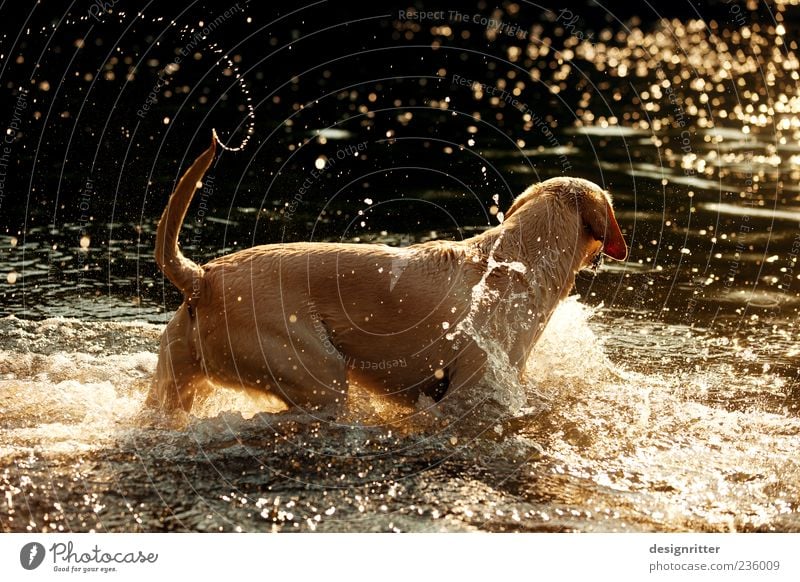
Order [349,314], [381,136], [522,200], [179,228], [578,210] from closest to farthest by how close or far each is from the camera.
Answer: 1. [179,228]
2. [349,314]
3. [578,210]
4. [522,200]
5. [381,136]

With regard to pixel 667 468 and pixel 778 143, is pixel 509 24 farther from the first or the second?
pixel 667 468

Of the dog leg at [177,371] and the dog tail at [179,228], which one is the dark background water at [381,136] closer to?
the dog leg at [177,371]

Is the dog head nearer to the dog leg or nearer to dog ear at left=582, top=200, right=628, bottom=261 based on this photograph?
dog ear at left=582, top=200, right=628, bottom=261

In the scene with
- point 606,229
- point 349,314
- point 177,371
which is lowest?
point 177,371

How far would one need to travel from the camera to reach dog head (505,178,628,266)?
643 centimetres

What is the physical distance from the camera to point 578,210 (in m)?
6.48

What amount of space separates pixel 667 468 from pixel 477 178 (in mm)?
8083

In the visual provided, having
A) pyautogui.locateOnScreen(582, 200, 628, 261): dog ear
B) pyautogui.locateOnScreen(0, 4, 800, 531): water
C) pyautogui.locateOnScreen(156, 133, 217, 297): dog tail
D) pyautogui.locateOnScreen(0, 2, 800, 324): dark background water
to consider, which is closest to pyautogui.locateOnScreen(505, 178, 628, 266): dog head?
pyautogui.locateOnScreen(582, 200, 628, 261): dog ear

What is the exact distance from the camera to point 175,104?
1609cm

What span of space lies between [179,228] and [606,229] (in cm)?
285

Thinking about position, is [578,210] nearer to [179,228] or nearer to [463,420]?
[463,420]

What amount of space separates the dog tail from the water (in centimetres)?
93

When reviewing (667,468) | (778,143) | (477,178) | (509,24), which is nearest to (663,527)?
(667,468)

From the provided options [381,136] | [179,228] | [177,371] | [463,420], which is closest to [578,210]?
[463,420]
